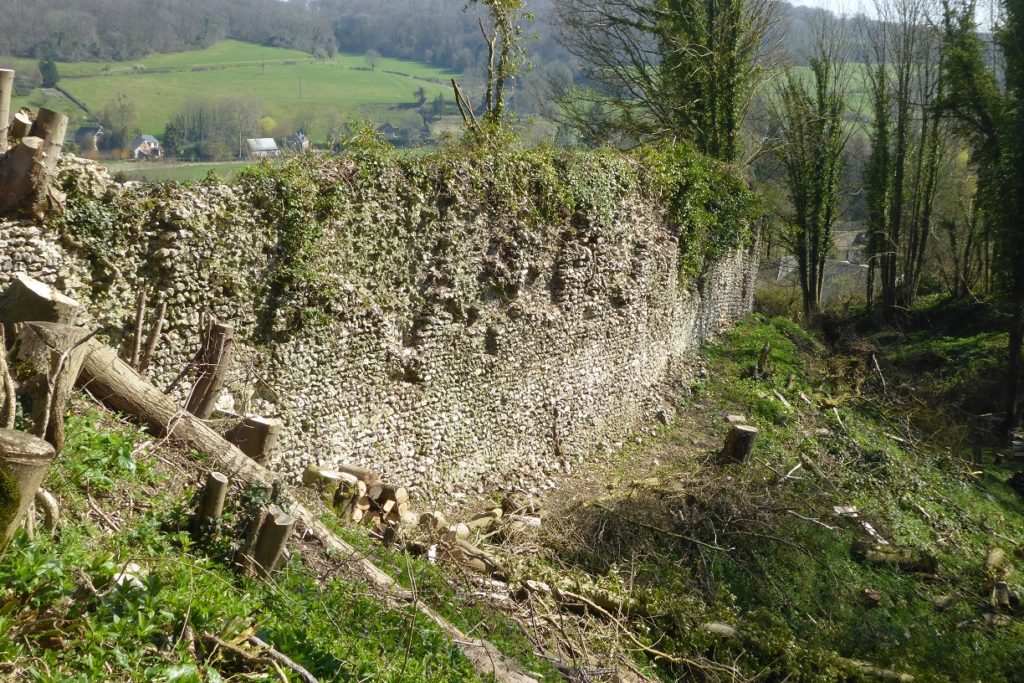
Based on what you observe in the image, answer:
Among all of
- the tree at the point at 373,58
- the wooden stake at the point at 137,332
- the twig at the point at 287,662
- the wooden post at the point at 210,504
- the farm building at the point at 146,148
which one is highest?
the tree at the point at 373,58

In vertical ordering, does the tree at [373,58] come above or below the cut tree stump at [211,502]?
above

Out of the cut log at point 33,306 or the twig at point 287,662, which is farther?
the cut log at point 33,306

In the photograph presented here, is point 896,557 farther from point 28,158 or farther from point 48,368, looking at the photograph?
point 28,158

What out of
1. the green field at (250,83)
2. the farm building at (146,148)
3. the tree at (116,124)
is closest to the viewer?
the farm building at (146,148)

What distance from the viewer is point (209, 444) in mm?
5863

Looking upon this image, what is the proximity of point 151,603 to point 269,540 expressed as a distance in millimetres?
1184

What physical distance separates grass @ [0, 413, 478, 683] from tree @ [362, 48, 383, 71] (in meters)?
A: 53.9

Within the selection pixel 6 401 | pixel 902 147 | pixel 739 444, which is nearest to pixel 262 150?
pixel 6 401

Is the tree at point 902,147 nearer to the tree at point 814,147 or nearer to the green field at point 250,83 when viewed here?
the tree at point 814,147

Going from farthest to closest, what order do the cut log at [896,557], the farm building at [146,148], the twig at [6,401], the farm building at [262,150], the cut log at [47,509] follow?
the cut log at [896,557] → the farm building at [146,148] → the farm building at [262,150] → the cut log at [47,509] → the twig at [6,401]

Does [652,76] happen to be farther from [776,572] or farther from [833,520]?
[776,572]

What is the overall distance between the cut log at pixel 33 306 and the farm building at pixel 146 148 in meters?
5.83

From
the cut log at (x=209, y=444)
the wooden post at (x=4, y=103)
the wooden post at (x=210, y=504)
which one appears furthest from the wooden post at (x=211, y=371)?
the wooden post at (x=4, y=103)

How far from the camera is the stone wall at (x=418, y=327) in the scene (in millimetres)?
6305
